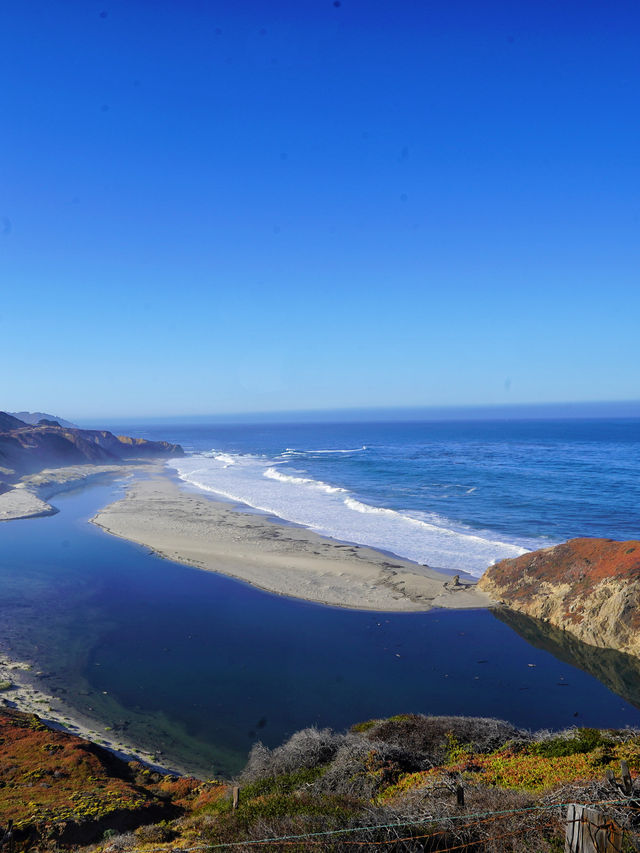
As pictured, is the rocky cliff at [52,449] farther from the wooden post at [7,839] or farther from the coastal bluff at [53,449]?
the wooden post at [7,839]

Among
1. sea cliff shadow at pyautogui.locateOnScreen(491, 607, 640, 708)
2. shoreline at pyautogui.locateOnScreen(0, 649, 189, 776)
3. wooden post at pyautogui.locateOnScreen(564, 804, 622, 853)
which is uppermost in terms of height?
wooden post at pyautogui.locateOnScreen(564, 804, 622, 853)

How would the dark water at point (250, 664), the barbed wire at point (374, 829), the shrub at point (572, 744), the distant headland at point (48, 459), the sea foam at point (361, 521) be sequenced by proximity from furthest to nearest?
the distant headland at point (48, 459) < the sea foam at point (361, 521) < the dark water at point (250, 664) < the shrub at point (572, 744) < the barbed wire at point (374, 829)

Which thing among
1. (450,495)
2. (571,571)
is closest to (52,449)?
(450,495)

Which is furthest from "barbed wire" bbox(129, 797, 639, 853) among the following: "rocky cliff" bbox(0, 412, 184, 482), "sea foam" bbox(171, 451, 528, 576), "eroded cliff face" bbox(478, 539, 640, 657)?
"rocky cliff" bbox(0, 412, 184, 482)

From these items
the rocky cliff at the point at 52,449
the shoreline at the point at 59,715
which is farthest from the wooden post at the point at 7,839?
the rocky cliff at the point at 52,449

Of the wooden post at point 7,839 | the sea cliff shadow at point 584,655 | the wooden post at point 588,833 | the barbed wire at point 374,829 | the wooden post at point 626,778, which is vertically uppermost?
the wooden post at point 588,833

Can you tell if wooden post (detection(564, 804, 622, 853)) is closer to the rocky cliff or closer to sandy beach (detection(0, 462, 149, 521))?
sandy beach (detection(0, 462, 149, 521))
